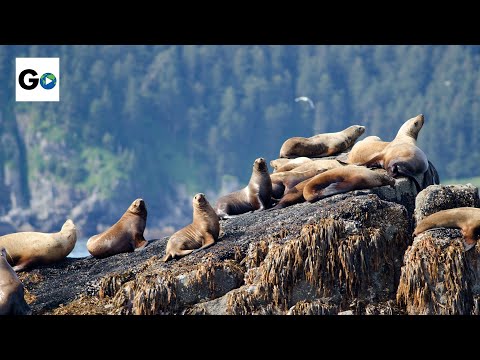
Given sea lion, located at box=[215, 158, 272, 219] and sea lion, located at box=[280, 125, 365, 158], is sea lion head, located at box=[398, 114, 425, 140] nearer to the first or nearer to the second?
sea lion, located at box=[280, 125, 365, 158]

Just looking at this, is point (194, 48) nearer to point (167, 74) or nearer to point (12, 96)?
point (167, 74)

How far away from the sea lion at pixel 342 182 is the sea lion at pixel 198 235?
4.45ft

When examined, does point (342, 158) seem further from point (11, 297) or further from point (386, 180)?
point (11, 297)

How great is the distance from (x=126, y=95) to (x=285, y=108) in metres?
13.5

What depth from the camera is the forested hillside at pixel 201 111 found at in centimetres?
6712

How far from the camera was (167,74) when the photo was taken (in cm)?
8006

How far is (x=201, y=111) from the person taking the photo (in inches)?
3059

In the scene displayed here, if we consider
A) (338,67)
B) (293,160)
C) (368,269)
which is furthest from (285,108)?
(368,269)

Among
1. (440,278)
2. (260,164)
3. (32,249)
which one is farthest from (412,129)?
(32,249)

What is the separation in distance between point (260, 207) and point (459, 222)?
3472 mm

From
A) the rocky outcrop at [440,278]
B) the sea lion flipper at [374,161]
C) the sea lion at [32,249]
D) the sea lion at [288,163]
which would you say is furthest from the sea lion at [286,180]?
the rocky outcrop at [440,278]

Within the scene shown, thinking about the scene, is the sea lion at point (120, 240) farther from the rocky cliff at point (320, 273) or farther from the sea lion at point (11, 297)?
the sea lion at point (11, 297)

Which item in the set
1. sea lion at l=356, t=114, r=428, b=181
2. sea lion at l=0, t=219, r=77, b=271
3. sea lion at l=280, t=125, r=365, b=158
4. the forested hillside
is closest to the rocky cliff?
sea lion at l=356, t=114, r=428, b=181

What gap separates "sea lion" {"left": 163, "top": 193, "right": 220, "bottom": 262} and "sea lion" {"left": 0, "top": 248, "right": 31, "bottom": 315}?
5.95 feet
